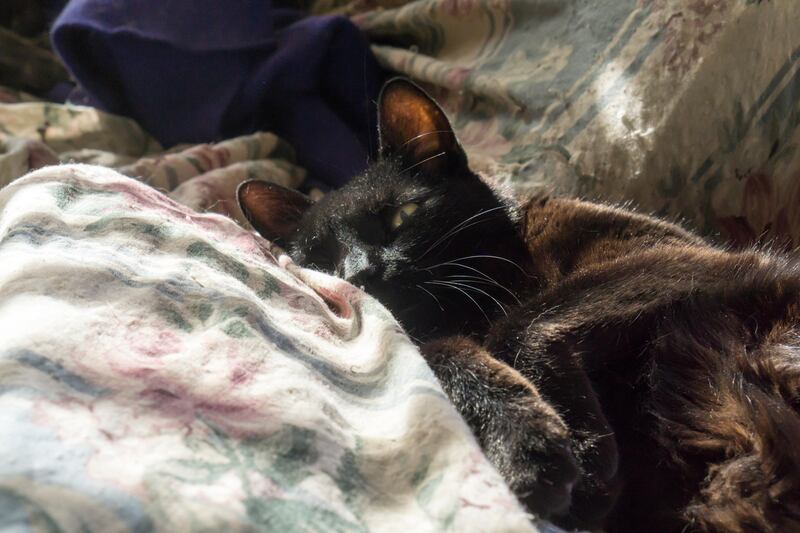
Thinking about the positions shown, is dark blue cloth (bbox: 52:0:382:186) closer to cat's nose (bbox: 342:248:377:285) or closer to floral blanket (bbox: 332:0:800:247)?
floral blanket (bbox: 332:0:800:247)

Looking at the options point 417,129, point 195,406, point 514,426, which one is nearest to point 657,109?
point 417,129

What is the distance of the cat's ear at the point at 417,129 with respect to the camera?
1193 millimetres

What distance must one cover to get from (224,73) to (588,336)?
4.64 ft

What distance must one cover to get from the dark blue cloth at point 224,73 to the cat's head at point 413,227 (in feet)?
1.54

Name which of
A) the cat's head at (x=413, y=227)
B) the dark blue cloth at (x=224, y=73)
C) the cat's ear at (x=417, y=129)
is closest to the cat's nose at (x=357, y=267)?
the cat's head at (x=413, y=227)

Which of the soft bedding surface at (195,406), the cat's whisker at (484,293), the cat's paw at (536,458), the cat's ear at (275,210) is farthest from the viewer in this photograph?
the cat's ear at (275,210)

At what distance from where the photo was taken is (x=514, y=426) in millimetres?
639

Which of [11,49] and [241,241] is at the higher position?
[241,241]

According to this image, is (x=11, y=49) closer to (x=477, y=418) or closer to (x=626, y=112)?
(x=626, y=112)

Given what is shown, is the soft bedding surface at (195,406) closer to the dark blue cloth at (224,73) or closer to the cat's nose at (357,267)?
the cat's nose at (357,267)

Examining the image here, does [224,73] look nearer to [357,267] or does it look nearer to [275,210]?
[275,210]

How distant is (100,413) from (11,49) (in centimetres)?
212

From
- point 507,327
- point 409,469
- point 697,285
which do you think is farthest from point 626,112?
point 409,469

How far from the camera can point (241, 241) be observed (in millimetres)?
954
